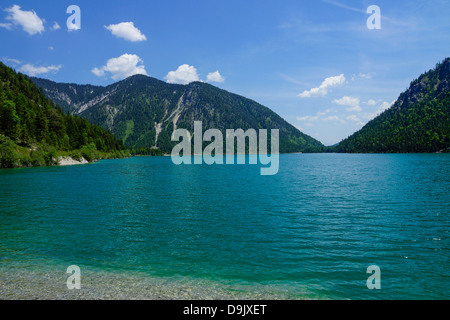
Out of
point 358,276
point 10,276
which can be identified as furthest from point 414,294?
point 10,276

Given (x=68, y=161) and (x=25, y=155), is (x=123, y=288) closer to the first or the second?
(x=25, y=155)

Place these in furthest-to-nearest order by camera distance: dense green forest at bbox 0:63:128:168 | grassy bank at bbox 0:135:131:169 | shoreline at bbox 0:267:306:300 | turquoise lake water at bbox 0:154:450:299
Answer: dense green forest at bbox 0:63:128:168 < grassy bank at bbox 0:135:131:169 < turquoise lake water at bbox 0:154:450:299 < shoreline at bbox 0:267:306:300

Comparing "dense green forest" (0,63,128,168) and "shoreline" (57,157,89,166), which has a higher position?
"dense green forest" (0,63,128,168)

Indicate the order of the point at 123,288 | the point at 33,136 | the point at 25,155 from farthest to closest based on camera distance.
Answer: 1. the point at 33,136
2. the point at 25,155
3. the point at 123,288

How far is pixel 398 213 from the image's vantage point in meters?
32.8

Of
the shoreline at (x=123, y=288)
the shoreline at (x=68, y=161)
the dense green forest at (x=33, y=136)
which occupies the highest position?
the dense green forest at (x=33, y=136)

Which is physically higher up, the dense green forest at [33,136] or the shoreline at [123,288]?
the dense green forest at [33,136]

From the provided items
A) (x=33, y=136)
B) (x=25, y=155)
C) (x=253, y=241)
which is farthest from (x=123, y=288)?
(x=33, y=136)

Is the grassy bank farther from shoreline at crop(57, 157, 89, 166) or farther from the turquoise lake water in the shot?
the turquoise lake water

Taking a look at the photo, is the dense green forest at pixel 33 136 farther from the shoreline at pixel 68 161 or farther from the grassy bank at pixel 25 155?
the shoreline at pixel 68 161

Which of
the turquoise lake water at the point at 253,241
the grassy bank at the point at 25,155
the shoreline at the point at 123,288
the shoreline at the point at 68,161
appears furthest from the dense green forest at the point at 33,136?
the shoreline at the point at 123,288

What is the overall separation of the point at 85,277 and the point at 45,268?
3.65 meters

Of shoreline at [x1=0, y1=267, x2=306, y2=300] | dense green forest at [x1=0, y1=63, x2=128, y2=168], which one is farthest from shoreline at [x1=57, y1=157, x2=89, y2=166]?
shoreline at [x1=0, y1=267, x2=306, y2=300]
